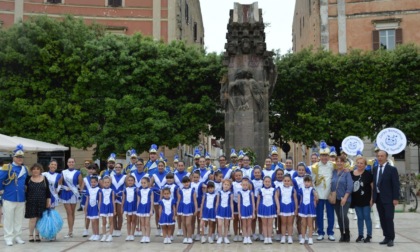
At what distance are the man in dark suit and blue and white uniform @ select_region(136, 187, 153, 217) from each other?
4985 mm

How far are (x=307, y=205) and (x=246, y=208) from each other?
4.39 feet

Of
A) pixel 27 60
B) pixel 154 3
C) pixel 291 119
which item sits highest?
pixel 154 3

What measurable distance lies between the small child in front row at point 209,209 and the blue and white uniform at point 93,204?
2.47 meters

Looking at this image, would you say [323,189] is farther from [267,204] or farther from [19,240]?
[19,240]

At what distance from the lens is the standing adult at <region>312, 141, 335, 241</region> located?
11438 millimetres

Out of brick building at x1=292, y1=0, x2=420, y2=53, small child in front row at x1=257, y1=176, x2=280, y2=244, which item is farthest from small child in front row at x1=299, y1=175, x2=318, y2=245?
brick building at x1=292, y1=0, x2=420, y2=53

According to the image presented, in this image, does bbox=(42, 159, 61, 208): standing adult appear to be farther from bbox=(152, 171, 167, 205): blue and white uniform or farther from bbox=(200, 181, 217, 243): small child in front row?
bbox=(200, 181, 217, 243): small child in front row

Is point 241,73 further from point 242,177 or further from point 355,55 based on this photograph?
point 355,55

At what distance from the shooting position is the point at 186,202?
11.4 meters

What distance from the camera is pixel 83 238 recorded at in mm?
11961

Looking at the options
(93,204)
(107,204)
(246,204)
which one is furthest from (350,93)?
(93,204)

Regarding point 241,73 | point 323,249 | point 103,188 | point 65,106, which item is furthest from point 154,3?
point 323,249

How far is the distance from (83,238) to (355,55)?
17.5m

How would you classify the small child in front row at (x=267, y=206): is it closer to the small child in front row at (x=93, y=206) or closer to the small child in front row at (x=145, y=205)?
the small child in front row at (x=145, y=205)
